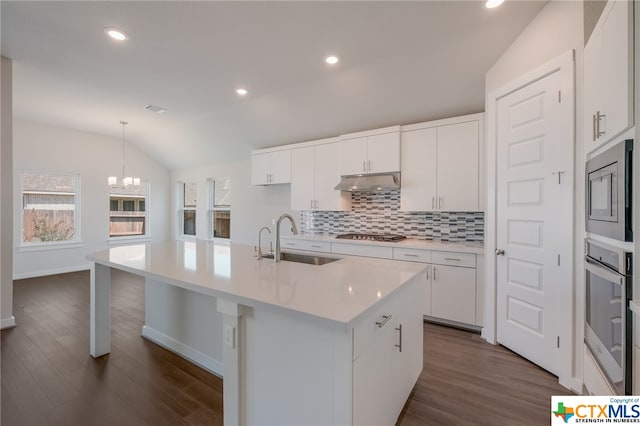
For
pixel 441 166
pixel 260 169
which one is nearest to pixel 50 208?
pixel 260 169

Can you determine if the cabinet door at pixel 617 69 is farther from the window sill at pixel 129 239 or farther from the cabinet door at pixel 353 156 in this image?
the window sill at pixel 129 239

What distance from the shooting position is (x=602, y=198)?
1565 mm

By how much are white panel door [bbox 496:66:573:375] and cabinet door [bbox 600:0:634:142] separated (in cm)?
53

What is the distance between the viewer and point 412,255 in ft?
10.8

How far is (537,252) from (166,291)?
10.4 feet

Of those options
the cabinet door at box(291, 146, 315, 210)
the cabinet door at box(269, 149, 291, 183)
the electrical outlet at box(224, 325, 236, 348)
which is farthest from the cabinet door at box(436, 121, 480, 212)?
the electrical outlet at box(224, 325, 236, 348)

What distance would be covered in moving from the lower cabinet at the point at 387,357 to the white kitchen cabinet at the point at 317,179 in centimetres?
241

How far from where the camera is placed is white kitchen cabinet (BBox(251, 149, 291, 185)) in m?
4.74

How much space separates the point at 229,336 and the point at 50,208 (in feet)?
20.8

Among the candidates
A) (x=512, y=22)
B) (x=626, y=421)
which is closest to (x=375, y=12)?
(x=512, y=22)

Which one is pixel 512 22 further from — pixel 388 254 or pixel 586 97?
pixel 388 254

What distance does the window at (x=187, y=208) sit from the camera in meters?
7.08

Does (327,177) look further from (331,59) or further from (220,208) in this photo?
(220,208)

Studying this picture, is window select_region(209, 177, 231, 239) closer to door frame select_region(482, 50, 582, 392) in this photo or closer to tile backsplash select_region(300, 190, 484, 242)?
tile backsplash select_region(300, 190, 484, 242)
